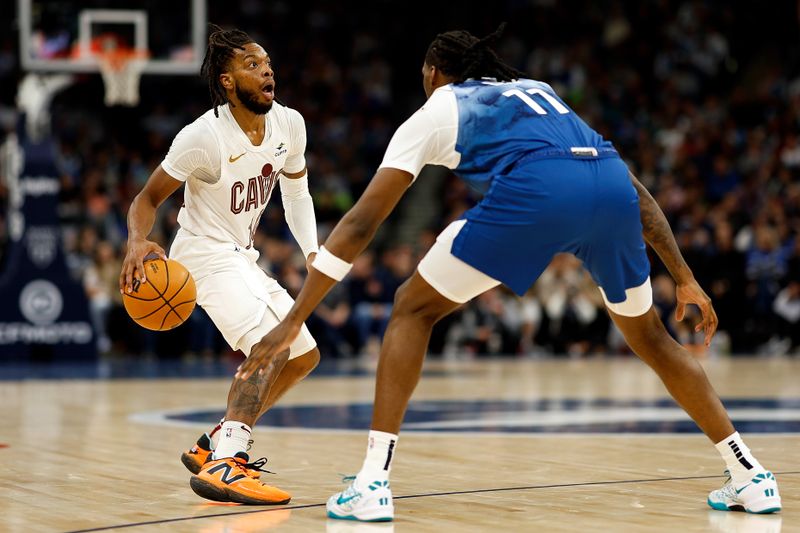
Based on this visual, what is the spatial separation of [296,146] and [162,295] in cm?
111

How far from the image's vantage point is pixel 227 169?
239 inches

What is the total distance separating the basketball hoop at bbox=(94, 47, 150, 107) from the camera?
16.2 m

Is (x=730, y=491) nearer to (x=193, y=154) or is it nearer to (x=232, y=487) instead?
(x=232, y=487)

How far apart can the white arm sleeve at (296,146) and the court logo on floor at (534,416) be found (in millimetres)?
2708

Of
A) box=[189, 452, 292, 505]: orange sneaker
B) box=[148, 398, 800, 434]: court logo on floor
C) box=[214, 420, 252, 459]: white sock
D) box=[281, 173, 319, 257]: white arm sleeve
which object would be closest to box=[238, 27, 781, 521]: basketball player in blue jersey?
box=[189, 452, 292, 505]: orange sneaker

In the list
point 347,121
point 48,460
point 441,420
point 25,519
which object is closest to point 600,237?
point 25,519

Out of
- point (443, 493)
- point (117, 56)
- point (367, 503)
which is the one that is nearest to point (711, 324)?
point (443, 493)

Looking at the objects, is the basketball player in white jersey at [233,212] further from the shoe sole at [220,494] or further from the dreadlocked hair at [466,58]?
the dreadlocked hair at [466,58]

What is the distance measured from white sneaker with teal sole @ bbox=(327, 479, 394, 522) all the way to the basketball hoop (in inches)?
479

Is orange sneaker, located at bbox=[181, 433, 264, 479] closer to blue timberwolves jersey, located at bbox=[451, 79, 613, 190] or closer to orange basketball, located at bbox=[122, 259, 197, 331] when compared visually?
orange basketball, located at bbox=[122, 259, 197, 331]

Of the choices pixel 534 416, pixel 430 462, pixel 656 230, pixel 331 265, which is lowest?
pixel 534 416

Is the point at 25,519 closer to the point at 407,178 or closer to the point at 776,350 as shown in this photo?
the point at 407,178

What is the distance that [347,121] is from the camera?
2505 centimetres

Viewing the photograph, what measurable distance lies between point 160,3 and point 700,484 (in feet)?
40.7
